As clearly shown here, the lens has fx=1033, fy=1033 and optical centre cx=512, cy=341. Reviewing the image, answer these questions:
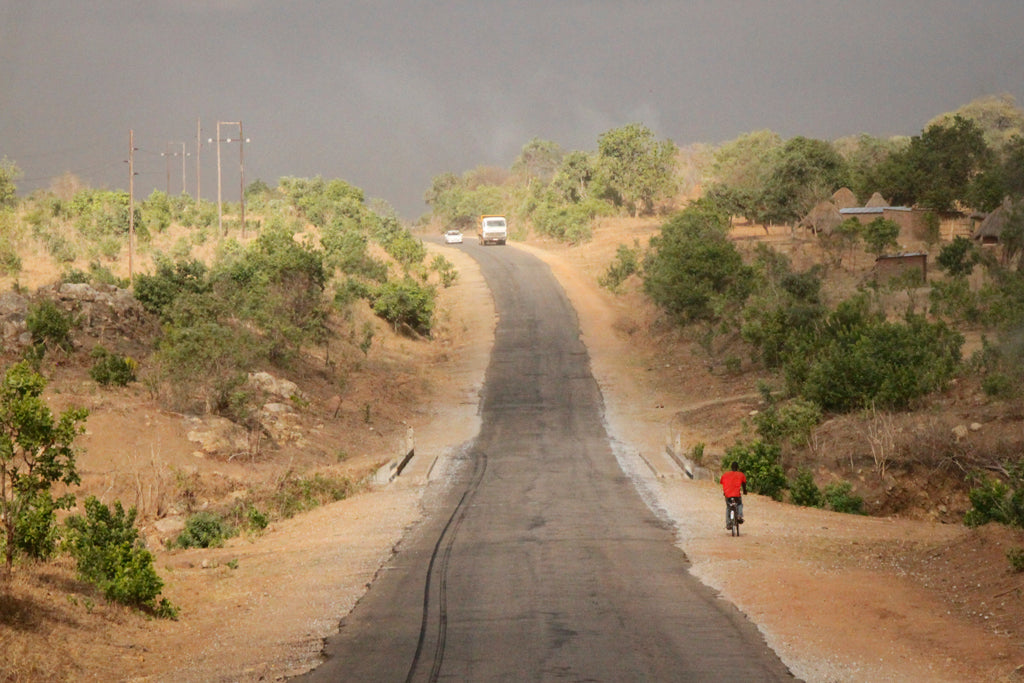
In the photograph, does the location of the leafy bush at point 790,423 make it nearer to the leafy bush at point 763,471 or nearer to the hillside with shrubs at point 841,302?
the hillside with shrubs at point 841,302

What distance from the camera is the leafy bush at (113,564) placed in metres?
12.3

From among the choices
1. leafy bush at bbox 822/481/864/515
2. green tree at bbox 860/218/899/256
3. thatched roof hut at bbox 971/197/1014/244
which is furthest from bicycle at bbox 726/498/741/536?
green tree at bbox 860/218/899/256

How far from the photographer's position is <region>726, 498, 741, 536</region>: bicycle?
1733 centimetres

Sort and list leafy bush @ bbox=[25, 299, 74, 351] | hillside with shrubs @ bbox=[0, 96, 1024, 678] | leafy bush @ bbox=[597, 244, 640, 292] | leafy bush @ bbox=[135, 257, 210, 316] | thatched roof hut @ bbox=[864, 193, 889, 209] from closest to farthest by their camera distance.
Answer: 1. hillside with shrubs @ bbox=[0, 96, 1024, 678]
2. leafy bush @ bbox=[25, 299, 74, 351]
3. leafy bush @ bbox=[135, 257, 210, 316]
4. leafy bush @ bbox=[597, 244, 640, 292]
5. thatched roof hut @ bbox=[864, 193, 889, 209]

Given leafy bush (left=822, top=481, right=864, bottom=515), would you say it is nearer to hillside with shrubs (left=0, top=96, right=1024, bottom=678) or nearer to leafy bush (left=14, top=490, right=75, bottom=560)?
hillside with shrubs (left=0, top=96, right=1024, bottom=678)

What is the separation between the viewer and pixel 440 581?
1384 centimetres

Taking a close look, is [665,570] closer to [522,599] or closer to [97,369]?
[522,599]

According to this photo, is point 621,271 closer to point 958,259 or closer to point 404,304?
point 404,304

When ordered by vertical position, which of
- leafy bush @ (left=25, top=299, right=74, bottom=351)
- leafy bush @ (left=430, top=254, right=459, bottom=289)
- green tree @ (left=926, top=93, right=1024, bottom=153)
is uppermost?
green tree @ (left=926, top=93, right=1024, bottom=153)

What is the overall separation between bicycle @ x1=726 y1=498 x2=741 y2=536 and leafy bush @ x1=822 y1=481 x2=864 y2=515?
19.2 ft

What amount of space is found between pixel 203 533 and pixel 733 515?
30.6 ft

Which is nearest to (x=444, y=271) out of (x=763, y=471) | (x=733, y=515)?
(x=763, y=471)

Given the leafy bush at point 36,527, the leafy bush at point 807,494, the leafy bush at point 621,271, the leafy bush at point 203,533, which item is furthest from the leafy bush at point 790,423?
the leafy bush at point 621,271

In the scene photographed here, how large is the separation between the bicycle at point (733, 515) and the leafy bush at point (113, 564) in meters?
9.11
